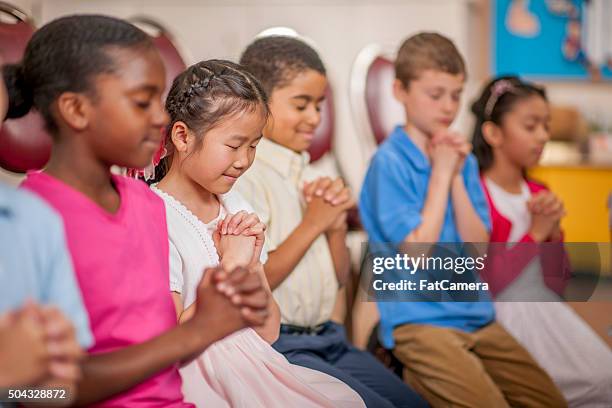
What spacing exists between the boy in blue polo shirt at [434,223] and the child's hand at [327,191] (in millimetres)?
137

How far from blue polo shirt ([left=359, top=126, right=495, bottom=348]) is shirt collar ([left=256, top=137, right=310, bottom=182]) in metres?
0.16

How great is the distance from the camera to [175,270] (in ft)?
2.41

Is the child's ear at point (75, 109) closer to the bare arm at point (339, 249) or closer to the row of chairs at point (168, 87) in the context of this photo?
the row of chairs at point (168, 87)

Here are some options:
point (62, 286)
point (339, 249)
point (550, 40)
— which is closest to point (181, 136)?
point (62, 286)

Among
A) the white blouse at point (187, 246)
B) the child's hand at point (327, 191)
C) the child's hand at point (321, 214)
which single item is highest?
the white blouse at point (187, 246)

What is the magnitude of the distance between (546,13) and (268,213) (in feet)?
8.85

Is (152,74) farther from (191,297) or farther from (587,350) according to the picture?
(587,350)

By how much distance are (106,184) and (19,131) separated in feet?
0.53

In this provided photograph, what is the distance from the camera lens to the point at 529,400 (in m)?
1.12

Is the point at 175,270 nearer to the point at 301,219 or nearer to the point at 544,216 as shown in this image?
the point at 301,219

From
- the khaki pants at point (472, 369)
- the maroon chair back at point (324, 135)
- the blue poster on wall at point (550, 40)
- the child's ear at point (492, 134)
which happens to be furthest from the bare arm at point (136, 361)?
the blue poster on wall at point (550, 40)

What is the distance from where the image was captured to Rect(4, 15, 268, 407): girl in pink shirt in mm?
584

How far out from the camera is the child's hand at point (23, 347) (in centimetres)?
48

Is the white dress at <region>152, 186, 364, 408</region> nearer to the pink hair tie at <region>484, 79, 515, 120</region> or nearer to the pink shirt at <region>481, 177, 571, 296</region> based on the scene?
the pink shirt at <region>481, 177, 571, 296</region>
